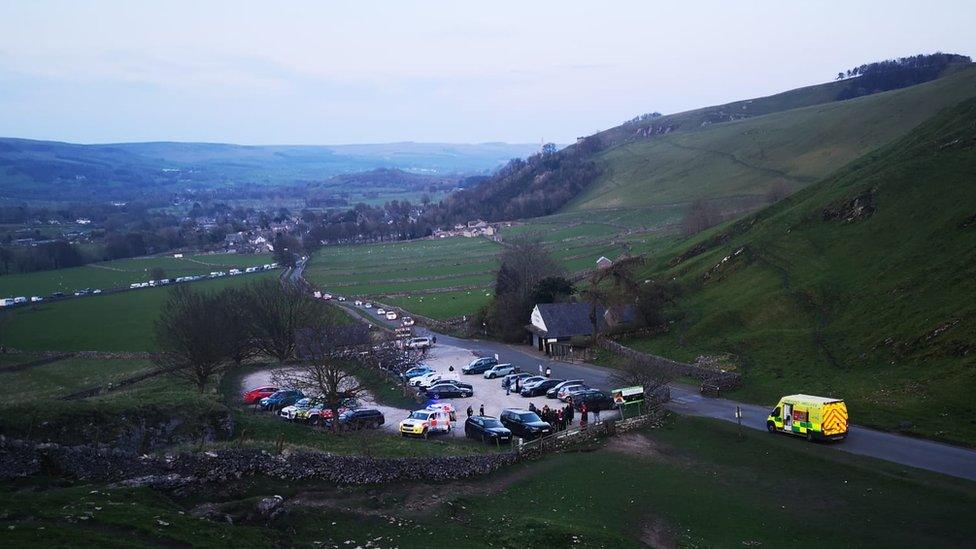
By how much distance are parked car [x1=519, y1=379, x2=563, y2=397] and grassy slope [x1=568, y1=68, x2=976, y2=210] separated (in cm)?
8592

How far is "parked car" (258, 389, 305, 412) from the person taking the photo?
37.2 meters

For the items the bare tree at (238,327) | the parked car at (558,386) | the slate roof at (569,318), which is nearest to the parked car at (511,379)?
the parked car at (558,386)

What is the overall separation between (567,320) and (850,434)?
28722 mm

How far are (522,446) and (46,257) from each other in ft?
465

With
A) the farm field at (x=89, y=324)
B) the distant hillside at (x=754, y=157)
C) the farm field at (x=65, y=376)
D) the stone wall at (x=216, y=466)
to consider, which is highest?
the distant hillside at (x=754, y=157)

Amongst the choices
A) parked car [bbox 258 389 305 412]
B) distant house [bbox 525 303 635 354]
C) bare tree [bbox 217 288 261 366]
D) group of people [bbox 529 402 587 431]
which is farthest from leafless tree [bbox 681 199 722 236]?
parked car [bbox 258 389 305 412]

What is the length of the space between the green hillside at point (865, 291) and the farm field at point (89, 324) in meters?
53.4

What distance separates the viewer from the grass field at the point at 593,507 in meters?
15.6

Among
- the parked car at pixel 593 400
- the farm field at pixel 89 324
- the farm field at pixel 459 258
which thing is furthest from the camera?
the farm field at pixel 459 258

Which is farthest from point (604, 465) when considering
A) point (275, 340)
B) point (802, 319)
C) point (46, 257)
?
point (46, 257)

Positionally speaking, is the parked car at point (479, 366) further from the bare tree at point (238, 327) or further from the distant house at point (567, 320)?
the bare tree at point (238, 327)

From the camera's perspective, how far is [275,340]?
51.9 m

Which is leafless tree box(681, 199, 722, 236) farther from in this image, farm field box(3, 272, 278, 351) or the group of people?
farm field box(3, 272, 278, 351)

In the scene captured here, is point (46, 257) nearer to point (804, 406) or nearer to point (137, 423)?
point (137, 423)
